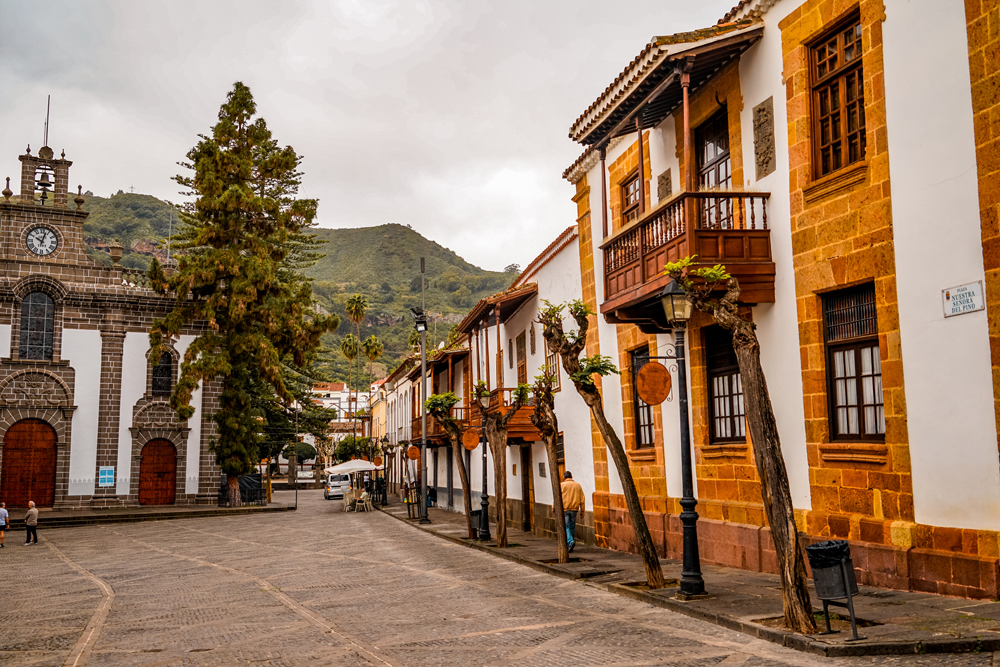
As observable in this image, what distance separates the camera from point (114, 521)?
1297 inches

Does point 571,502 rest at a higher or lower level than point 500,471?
lower

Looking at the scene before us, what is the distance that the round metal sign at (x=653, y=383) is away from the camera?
1189 centimetres

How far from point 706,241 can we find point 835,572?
561 centimetres

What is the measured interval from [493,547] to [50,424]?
82.3 feet

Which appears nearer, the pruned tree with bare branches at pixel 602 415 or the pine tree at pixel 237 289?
the pruned tree with bare branches at pixel 602 415

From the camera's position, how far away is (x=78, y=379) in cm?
3638

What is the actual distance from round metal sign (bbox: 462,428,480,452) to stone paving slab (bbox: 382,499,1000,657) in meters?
8.45

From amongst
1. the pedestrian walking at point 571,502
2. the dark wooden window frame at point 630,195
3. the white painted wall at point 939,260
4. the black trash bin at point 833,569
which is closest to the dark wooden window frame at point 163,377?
the pedestrian walking at point 571,502

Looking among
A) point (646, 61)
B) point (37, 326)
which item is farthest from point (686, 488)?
point (37, 326)

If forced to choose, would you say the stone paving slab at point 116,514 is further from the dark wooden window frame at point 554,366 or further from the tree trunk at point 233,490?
the dark wooden window frame at point 554,366

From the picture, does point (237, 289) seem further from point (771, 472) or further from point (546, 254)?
point (771, 472)

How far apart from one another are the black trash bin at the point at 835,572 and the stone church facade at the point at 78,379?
107 feet

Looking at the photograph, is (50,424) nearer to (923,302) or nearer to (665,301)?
(665,301)

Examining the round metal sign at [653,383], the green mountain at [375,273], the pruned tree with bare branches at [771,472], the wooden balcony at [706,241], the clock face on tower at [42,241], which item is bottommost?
the pruned tree with bare branches at [771,472]
